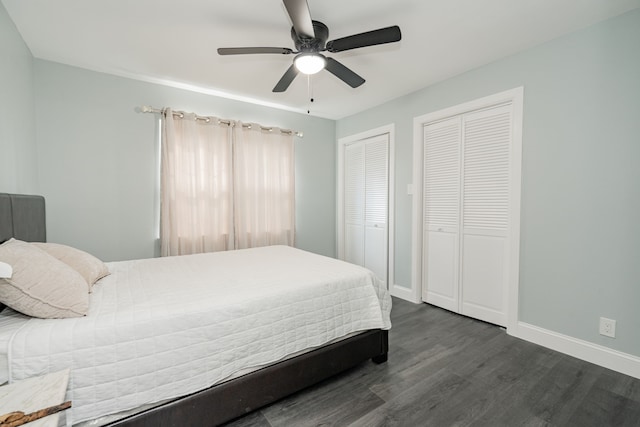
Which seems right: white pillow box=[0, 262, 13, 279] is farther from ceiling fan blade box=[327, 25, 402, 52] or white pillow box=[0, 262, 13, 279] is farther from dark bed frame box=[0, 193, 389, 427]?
ceiling fan blade box=[327, 25, 402, 52]

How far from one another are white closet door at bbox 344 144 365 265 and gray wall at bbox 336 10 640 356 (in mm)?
1889

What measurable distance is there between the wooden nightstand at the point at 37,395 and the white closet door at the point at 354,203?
3.55 metres

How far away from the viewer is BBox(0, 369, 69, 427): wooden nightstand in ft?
2.57

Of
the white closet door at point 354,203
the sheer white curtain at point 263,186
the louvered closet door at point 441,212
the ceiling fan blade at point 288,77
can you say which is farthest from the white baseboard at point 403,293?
the ceiling fan blade at point 288,77

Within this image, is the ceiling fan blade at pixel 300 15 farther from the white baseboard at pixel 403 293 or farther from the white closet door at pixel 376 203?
the white baseboard at pixel 403 293

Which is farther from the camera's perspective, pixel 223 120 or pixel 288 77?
pixel 223 120

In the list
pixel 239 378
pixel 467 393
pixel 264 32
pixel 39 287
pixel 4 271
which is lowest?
pixel 467 393

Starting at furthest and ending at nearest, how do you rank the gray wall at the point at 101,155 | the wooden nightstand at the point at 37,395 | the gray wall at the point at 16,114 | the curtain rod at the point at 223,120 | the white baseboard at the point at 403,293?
the white baseboard at the point at 403,293
the curtain rod at the point at 223,120
the gray wall at the point at 101,155
the gray wall at the point at 16,114
the wooden nightstand at the point at 37,395

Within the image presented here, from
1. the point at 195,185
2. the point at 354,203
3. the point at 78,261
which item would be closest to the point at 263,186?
the point at 195,185

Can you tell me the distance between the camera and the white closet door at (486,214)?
8.59ft

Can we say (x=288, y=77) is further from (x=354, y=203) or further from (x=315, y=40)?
(x=354, y=203)

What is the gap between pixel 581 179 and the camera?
2.13 m

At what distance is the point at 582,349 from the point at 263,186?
137 inches

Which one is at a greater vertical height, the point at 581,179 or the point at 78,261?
the point at 581,179
